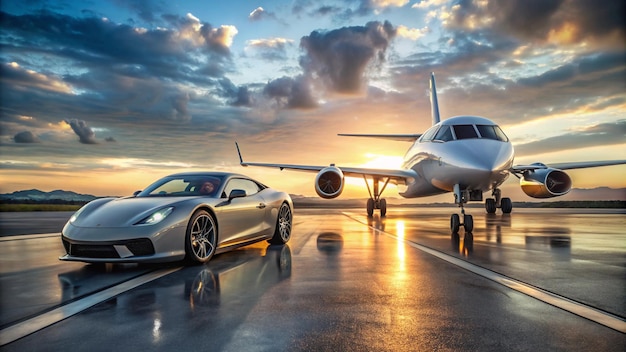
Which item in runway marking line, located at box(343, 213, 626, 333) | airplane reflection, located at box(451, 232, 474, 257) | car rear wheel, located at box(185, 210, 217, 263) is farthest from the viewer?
airplane reflection, located at box(451, 232, 474, 257)

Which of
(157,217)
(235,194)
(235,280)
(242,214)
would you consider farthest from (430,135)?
(235,280)

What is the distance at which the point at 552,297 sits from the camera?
141 inches

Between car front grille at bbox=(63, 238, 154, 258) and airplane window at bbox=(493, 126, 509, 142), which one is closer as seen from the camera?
car front grille at bbox=(63, 238, 154, 258)

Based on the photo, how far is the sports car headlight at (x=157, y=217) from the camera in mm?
5133

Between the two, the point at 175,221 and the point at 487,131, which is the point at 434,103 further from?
the point at 175,221

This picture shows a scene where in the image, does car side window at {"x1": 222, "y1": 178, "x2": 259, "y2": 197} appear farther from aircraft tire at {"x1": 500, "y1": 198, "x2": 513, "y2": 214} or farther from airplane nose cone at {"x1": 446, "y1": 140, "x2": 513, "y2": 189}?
aircraft tire at {"x1": 500, "y1": 198, "x2": 513, "y2": 214}

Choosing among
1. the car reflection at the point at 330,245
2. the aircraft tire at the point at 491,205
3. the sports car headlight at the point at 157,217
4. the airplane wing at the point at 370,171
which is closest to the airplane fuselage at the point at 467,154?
the airplane wing at the point at 370,171

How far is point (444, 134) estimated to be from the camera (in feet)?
40.4

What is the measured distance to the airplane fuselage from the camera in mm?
9977

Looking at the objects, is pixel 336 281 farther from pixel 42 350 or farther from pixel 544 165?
pixel 544 165

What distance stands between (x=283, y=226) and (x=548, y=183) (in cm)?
1214

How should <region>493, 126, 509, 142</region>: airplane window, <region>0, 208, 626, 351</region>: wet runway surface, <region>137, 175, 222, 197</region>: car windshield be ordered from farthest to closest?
<region>493, 126, 509, 142</region>: airplane window
<region>137, 175, 222, 197</region>: car windshield
<region>0, 208, 626, 351</region>: wet runway surface

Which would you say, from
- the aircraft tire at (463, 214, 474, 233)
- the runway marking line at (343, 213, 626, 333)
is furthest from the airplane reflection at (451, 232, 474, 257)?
the runway marking line at (343, 213, 626, 333)

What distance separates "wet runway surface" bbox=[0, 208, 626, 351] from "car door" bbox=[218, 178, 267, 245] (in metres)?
0.43
